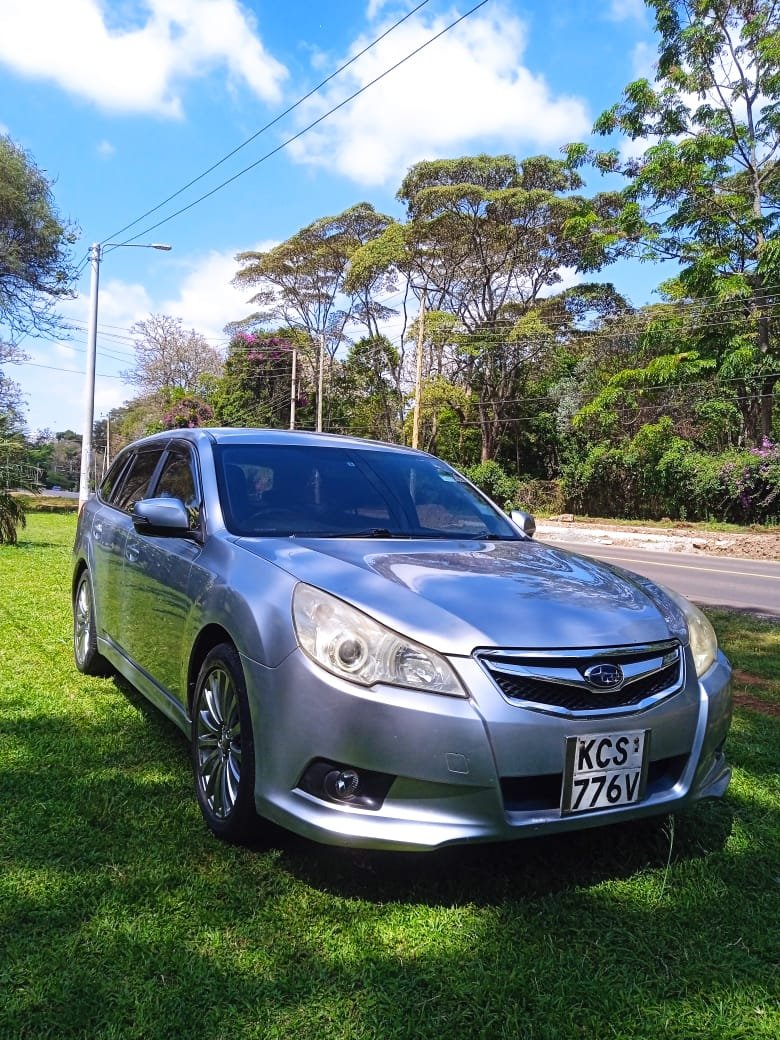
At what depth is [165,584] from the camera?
344 cm

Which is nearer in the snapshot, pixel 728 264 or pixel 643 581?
pixel 643 581

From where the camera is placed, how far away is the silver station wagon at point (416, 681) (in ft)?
7.50

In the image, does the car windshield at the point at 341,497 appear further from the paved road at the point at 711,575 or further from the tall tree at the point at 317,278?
the tall tree at the point at 317,278

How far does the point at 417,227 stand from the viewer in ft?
113

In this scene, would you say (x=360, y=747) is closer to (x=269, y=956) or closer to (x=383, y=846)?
(x=383, y=846)

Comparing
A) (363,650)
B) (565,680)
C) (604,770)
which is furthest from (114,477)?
(604,770)

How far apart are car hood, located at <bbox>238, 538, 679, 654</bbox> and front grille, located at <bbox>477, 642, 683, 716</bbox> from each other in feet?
0.12

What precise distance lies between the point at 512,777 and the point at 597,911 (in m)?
0.59

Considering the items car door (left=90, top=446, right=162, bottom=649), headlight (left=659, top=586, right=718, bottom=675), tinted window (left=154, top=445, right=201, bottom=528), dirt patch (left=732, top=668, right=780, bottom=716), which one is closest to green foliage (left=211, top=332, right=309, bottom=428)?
car door (left=90, top=446, right=162, bottom=649)

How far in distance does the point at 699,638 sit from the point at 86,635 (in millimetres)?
3606

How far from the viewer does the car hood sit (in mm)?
2385

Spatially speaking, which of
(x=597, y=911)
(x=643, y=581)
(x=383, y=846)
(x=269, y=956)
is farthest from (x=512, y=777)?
(x=643, y=581)

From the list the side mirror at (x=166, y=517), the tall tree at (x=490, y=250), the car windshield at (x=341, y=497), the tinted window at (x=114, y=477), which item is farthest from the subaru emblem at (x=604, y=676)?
the tall tree at (x=490, y=250)

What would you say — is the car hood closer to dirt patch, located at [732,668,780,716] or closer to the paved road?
dirt patch, located at [732,668,780,716]
